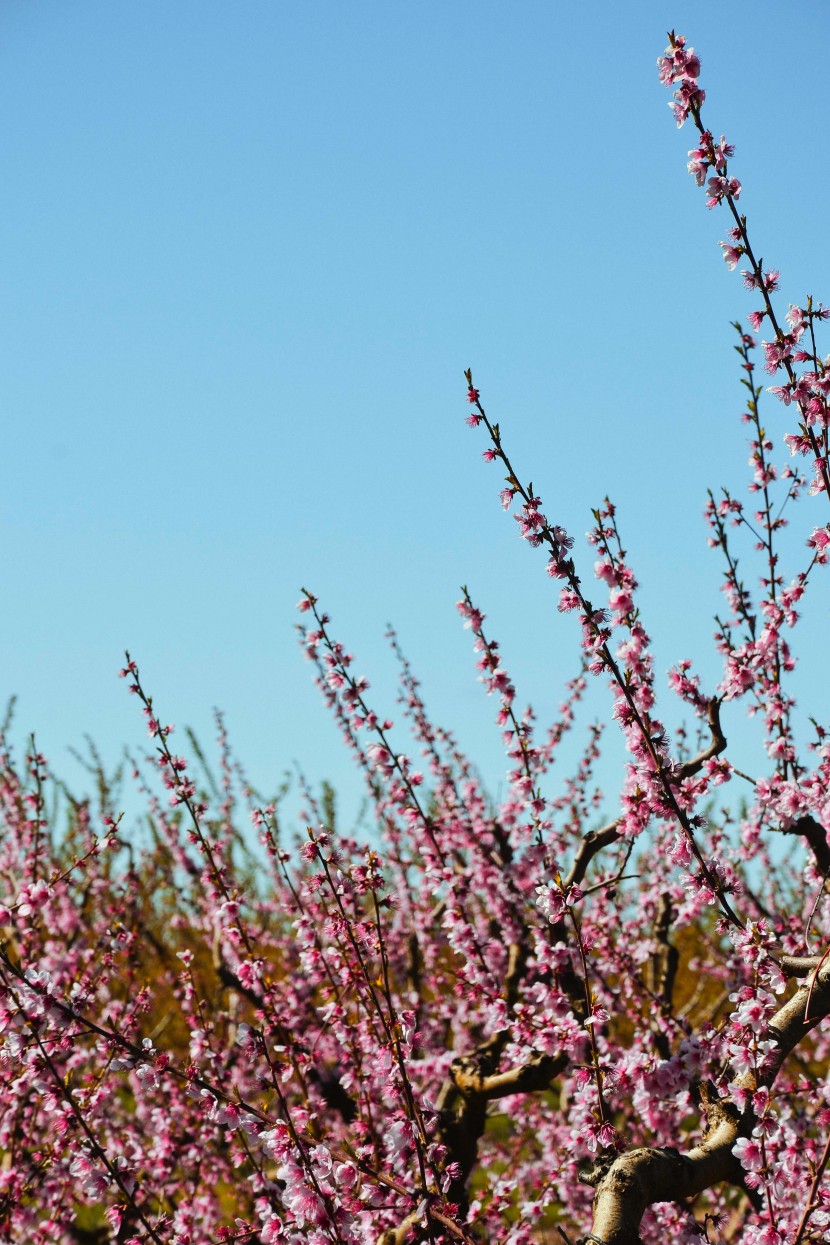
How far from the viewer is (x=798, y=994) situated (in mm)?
3348

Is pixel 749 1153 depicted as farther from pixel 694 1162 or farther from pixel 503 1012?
pixel 503 1012

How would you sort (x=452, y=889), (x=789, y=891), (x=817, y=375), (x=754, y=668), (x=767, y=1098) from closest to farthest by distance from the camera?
1. (x=767, y=1098)
2. (x=817, y=375)
3. (x=754, y=668)
4. (x=452, y=889)
5. (x=789, y=891)

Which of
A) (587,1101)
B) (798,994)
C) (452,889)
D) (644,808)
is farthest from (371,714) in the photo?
(798,994)

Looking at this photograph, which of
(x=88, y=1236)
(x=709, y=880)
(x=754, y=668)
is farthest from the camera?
(x=88, y=1236)

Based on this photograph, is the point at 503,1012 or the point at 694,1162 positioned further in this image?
the point at 503,1012

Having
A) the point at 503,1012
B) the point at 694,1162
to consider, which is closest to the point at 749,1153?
the point at 694,1162

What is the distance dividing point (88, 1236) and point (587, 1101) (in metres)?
7.29

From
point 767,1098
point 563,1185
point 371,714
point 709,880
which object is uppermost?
point 371,714

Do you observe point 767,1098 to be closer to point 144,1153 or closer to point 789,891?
point 144,1153

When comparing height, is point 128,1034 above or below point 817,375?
below

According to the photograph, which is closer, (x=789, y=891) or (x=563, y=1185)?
(x=563, y=1185)

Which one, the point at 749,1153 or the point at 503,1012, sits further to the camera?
the point at 503,1012

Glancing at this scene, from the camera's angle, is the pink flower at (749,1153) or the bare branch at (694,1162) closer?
the bare branch at (694,1162)

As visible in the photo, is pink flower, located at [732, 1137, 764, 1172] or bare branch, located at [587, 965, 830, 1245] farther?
pink flower, located at [732, 1137, 764, 1172]
